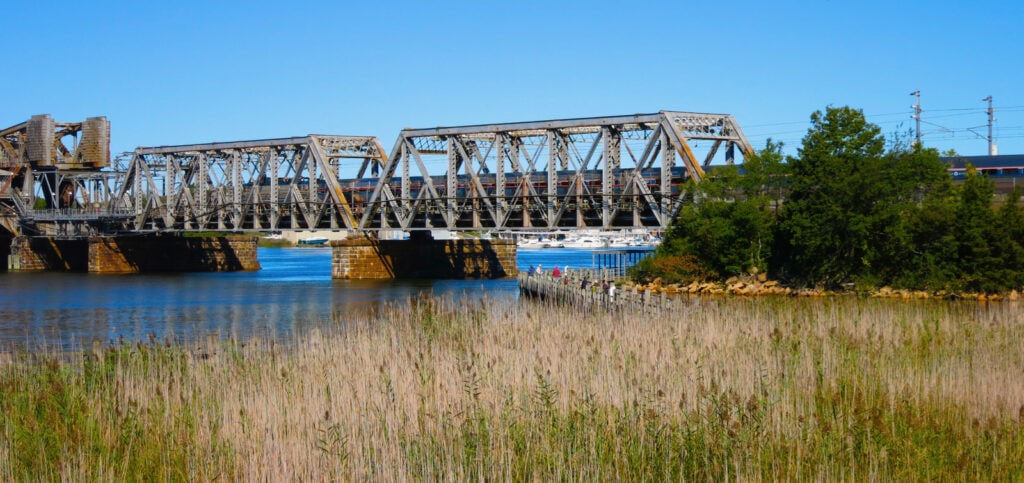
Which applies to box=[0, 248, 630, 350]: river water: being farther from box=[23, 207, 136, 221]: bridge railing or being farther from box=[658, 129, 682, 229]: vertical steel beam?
box=[23, 207, 136, 221]: bridge railing

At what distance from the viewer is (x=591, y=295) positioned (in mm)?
39031

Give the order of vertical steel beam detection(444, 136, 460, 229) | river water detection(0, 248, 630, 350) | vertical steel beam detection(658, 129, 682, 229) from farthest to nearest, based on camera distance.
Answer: vertical steel beam detection(444, 136, 460, 229), vertical steel beam detection(658, 129, 682, 229), river water detection(0, 248, 630, 350)

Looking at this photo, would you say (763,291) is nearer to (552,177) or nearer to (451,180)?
(552,177)

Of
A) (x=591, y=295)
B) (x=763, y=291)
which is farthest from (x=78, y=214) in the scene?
(x=591, y=295)

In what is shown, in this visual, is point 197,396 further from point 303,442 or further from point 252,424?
point 303,442

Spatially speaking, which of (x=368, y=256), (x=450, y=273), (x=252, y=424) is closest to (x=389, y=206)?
(x=368, y=256)

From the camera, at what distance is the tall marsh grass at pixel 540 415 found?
12609 millimetres

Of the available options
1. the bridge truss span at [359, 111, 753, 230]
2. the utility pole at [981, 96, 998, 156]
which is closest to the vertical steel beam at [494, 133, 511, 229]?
the bridge truss span at [359, 111, 753, 230]

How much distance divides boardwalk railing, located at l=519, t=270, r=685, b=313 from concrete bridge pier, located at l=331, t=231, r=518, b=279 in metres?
21.1

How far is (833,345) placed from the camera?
68.4 ft

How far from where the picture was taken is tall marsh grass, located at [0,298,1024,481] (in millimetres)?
12609

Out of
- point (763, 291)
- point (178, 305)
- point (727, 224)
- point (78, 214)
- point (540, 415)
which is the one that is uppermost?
point (78, 214)

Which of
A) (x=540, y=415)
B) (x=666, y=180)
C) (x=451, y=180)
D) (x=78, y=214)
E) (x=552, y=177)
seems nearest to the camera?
(x=540, y=415)

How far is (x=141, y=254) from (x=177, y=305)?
174 ft
